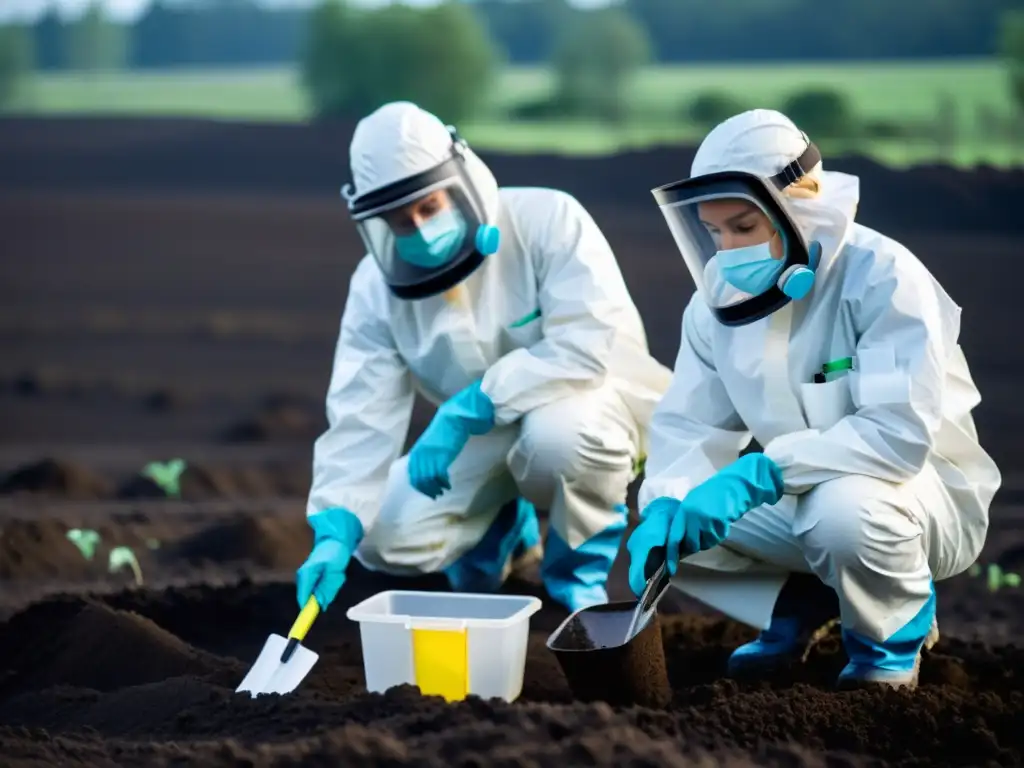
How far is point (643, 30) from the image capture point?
7.69m

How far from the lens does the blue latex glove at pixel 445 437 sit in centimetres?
363

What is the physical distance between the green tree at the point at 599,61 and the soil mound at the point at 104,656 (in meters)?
4.60

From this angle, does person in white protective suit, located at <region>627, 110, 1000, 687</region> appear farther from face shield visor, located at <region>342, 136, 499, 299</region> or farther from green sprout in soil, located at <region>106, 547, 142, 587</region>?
green sprout in soil, located at <region>106, 547, 142, 587</region>

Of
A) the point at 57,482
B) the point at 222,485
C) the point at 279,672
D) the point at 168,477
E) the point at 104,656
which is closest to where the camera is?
the point at 279,672

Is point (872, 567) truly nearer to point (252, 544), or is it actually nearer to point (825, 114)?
point (252, 544)

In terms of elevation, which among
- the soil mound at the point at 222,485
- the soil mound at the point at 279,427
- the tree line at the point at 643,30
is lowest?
the soil mound at the point at 279,427

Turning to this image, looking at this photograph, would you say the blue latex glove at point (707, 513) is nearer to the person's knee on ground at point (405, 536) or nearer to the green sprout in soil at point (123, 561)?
the person's knee on ground at point (405, 536)

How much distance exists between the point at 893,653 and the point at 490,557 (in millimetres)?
1377

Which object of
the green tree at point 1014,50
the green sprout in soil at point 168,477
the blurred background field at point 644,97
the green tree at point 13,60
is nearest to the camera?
the green sprout in soil at point 168,477

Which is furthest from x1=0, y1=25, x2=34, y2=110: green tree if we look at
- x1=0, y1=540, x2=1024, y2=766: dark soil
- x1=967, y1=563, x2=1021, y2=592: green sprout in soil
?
x1=967, y1=563, x2=1021, y2=592: green sprout in soil

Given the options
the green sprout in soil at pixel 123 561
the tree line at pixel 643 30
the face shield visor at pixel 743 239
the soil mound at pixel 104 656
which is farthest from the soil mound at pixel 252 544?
the tree line at pixel 643 30

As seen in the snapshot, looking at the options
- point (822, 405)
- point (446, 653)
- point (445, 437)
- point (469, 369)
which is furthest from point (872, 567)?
point (469, 369)

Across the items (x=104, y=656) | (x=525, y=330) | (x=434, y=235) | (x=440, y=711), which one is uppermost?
(x=434, y=235)

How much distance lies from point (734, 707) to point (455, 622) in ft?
1.87
